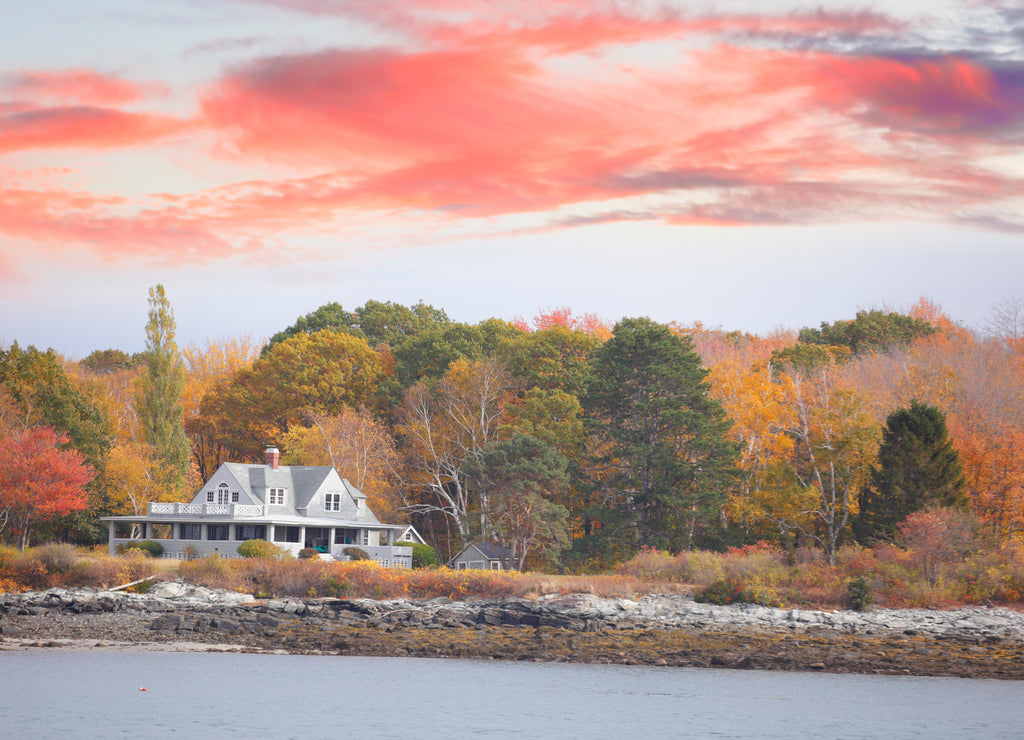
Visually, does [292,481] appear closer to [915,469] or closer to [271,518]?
[271,518]

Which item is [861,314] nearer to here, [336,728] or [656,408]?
[656,408]

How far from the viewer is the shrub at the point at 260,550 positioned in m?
59.8

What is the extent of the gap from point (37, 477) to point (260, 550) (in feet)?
44.7

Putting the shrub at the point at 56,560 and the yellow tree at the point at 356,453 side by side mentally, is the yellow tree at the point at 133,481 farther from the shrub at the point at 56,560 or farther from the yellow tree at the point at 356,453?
the shrub at the point at 56,560

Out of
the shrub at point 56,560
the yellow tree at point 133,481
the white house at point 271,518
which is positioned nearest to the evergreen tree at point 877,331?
the white house at point 271,518

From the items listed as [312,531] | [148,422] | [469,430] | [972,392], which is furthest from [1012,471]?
[148,422]

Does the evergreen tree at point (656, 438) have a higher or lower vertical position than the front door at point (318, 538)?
higher

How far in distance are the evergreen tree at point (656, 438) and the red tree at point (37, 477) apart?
30661mm

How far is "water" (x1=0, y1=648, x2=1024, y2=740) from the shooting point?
29.4 m

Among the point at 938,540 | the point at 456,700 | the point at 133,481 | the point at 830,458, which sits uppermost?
the point at 830,458

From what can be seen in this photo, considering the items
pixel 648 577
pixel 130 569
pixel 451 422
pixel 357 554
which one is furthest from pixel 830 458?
pixel 130 569

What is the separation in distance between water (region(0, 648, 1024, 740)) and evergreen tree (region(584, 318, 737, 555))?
75.4ft

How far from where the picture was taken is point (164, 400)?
240 ft

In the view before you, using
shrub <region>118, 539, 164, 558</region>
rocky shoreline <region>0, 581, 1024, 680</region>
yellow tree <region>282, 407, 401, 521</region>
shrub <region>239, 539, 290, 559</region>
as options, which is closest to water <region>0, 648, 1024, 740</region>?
rocky shoreline <region>0, 581, 1024, 680</region>
